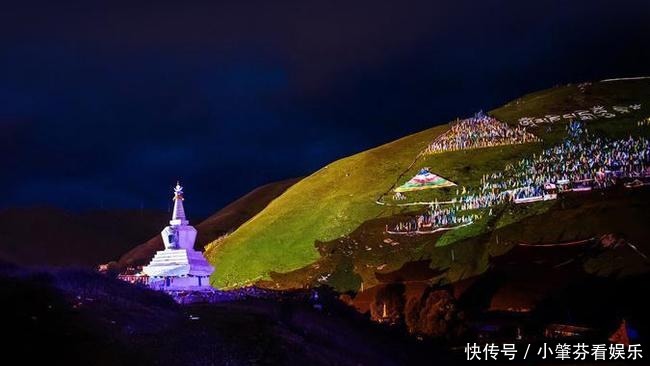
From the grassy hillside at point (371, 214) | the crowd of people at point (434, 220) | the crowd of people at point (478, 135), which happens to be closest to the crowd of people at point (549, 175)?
the crowd of people at point (434, 220)

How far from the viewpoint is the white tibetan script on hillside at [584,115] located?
9025 cm

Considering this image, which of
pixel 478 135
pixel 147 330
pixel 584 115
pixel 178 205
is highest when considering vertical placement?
pixel 584 115

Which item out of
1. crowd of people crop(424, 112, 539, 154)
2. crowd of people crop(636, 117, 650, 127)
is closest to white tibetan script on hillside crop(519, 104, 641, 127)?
crowd of people crop(424, 112, 539, 154)

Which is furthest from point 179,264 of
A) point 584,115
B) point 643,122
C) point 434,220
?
point 584,115

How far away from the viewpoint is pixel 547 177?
7638 cm

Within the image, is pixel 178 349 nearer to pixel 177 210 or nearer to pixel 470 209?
pixel 177 210

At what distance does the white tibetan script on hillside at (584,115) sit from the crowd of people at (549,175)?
8.26 metres

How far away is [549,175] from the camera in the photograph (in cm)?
7681

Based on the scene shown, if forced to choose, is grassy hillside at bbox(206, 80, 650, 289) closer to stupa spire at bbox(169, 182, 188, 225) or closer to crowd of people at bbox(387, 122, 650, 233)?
crowd of people at bbox(387, 122, 650, 233)

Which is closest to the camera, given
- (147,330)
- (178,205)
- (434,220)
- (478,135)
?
(147,330)

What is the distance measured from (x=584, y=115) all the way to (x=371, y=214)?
104ft

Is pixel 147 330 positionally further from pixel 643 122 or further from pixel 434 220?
pixel 643 122

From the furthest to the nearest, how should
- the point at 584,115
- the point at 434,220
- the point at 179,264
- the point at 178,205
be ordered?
the point at 584,115 < the point at 434,220 < the point at 178,205 < the point at 179,264

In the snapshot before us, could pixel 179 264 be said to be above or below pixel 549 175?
below
